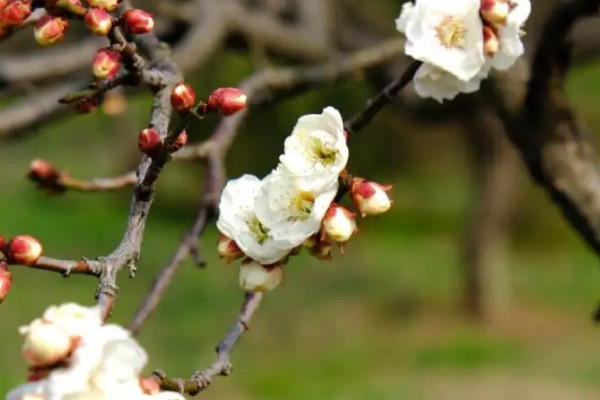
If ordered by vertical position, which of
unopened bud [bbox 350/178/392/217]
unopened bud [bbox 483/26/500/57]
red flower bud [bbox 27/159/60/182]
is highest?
unopened bud [bbox 483/26/500/57]

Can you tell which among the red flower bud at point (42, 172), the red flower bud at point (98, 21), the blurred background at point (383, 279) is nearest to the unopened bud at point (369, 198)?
the red flower bud at point (98, 21)

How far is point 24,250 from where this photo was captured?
0.62m

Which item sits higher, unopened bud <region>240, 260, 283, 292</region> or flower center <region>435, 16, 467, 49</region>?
flower center <region>435, 16, 467, 49</region>

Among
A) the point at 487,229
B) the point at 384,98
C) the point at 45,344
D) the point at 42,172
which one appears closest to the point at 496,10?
the point at 384,98

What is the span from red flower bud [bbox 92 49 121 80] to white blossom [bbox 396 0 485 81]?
0.25m

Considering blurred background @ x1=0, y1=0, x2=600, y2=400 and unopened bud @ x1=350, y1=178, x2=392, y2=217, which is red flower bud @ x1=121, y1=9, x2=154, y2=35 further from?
blurred background @ x1=0, y1=0, x2=600, y2=400

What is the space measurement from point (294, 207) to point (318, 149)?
2.0 inches

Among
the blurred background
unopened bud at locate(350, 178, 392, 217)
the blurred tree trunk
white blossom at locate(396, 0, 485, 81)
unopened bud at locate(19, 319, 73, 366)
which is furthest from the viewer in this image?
the blurred tree trunk

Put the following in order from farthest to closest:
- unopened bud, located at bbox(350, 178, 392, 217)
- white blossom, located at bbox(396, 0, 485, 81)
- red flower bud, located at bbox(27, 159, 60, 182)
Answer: red flower bud, located at bbox(27, 159, 60, 182) → white blossom, located at bbox(396, 0, 485, 81) → unopened bud, located at bbox(350, 178, 392, 217)

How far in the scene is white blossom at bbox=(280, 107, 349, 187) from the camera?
71 centimetres

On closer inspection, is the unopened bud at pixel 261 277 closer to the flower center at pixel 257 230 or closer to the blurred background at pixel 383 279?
the flower center at pixel 257 230

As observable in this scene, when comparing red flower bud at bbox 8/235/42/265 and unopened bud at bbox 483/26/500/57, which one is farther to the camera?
unopened bud at bbox 483/26/500/57

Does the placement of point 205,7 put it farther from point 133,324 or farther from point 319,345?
point 319,345

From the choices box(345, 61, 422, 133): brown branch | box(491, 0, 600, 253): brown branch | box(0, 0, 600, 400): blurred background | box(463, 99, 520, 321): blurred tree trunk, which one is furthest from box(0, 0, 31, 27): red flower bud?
box(463, 99, 520, 321): blurred tree trunk
